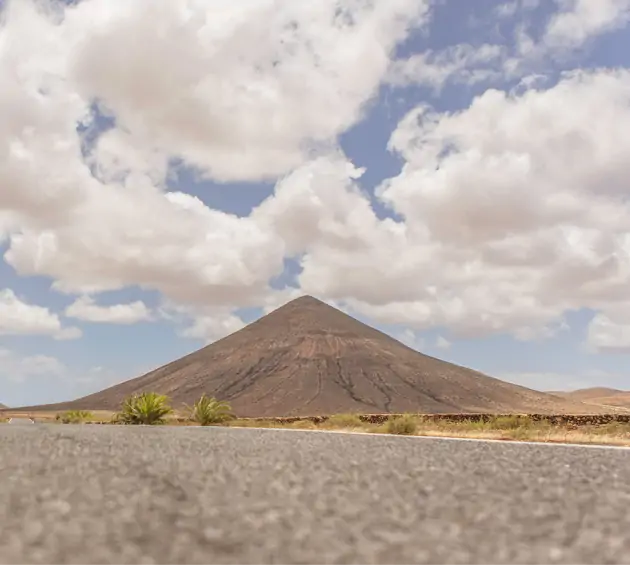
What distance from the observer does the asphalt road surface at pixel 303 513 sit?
5.38 meters

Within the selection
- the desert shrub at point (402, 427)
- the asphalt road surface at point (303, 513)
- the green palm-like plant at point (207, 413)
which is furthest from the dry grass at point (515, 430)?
the asphalt road surface at point (303, 513)

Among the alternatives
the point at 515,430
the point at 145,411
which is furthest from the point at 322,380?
the point at 515,430

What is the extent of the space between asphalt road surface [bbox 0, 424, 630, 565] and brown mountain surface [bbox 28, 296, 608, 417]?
376ft

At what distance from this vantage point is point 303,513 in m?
6.80

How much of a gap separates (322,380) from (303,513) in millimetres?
142588

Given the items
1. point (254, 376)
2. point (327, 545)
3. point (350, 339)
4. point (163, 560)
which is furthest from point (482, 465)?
point (350, 339)

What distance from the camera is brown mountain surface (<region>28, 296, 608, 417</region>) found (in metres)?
136

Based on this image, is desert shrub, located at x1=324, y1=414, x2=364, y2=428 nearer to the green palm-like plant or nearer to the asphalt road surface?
the green palm-like plant

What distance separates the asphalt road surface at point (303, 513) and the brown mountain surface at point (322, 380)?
115m

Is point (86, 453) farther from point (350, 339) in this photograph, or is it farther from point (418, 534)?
point (350, 339)

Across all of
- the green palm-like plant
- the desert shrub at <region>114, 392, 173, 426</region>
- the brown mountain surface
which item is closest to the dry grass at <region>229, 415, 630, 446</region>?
the green palm-like plant

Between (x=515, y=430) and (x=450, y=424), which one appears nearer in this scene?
(x=515, y=430)

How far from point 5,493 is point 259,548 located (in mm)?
3381

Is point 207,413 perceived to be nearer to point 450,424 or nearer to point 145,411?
point 145,411
